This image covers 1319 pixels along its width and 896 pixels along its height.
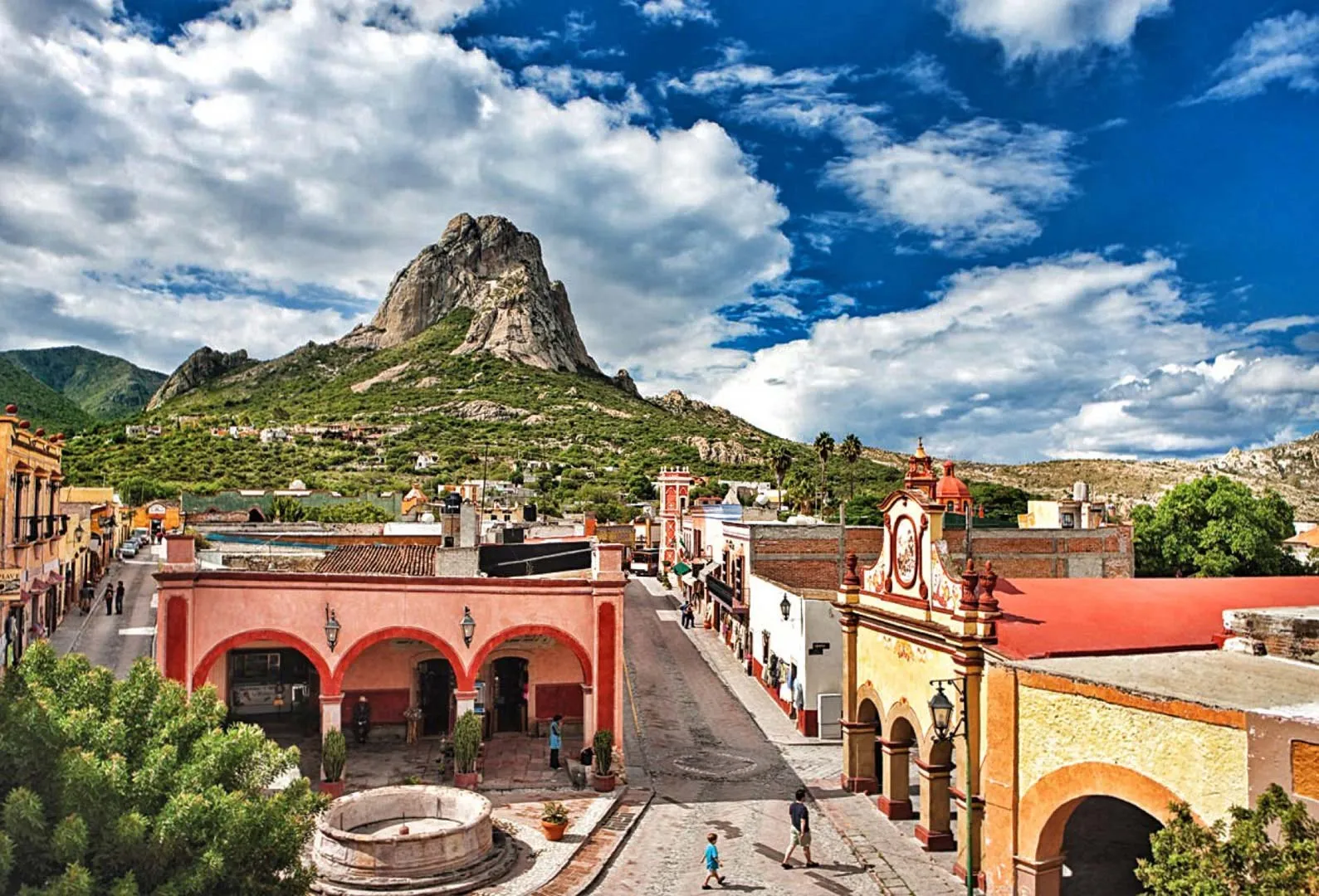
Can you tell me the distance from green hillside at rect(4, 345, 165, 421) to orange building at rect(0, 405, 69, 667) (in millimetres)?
135662

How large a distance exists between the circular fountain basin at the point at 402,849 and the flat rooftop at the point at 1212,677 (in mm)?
9019

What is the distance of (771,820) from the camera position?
18469mm

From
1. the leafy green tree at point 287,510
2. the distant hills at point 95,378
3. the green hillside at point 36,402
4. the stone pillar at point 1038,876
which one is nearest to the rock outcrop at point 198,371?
the distant hills at point 95,378

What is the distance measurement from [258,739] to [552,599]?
994 centimetres

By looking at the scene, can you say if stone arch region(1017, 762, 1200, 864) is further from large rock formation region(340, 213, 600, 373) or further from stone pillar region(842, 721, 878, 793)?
large rock formation region(340, 213, 600, 373)

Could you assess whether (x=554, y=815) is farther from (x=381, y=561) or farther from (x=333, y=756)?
(x=381, y=561)

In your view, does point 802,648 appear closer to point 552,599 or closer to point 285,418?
point 552,599

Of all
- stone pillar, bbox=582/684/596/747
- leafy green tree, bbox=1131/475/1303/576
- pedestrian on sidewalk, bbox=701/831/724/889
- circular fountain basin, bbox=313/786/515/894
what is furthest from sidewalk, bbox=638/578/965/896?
leafy green tree, bbox=1131/475/1303/576

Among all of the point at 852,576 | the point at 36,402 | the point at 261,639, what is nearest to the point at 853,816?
the point at 852,576

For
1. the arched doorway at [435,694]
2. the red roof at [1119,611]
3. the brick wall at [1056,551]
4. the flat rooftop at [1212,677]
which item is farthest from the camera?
the brick wall at [1056,551]

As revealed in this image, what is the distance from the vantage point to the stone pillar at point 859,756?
19797mm

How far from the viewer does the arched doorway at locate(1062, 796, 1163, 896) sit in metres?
14.6

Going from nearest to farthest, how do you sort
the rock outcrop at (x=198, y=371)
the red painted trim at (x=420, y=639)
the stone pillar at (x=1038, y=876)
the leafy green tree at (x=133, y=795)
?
the leafy green tree at (x=133, y=795) < the stone pillar at (x=1038, y=876) < the red painted trim at (x=420, y=639) < the rock outcrop at (x=198, y=371)

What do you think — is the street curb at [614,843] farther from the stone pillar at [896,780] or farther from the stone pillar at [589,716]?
the stone pillar at [896,780]
